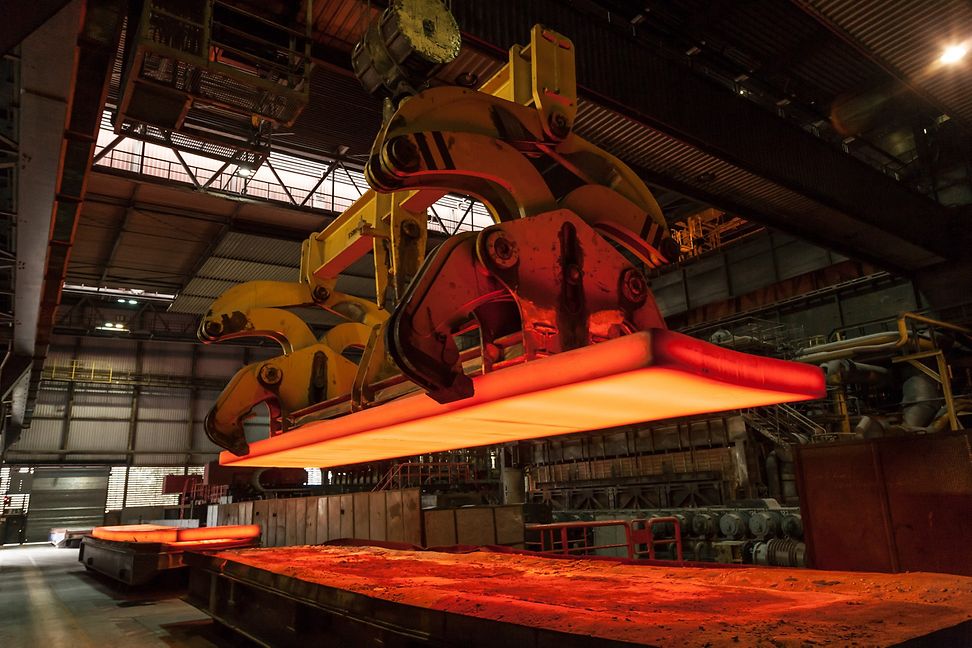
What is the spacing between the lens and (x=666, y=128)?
798 centimetres

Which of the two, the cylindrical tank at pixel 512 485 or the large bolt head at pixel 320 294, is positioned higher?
the large bolt head at pixel 320 294

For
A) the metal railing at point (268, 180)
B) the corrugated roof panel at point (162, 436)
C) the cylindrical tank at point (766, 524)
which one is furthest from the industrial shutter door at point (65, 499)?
the cylindrical tank at point (766, 524)

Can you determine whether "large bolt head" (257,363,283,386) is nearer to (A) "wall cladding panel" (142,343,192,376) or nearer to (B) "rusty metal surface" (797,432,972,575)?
(B) "rusty metal surface" (797,432,972,575)

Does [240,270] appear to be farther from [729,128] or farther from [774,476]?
[774,476]

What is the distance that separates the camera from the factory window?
2558cm

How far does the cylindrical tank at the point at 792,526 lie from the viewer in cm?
1060

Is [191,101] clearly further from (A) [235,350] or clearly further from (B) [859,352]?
(A) [235,350]

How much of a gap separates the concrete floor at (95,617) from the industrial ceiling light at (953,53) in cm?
1035

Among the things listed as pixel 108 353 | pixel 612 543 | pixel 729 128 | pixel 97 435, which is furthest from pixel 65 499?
pixel 729 128

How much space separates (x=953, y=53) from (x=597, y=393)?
8448 millimetres

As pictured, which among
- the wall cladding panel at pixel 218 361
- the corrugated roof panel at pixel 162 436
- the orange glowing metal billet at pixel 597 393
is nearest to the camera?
the orange glowing metal billet at pixel 597 393

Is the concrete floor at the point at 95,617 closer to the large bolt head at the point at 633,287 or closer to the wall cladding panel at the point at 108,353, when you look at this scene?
the large bolt head at the point at 633,287

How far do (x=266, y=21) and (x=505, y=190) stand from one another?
6.31m

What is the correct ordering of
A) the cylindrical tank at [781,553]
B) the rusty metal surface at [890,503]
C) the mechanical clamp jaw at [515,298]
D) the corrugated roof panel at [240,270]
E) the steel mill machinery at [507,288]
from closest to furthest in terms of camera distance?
1. the steel mill machinery at [507,288]
2. the mechanical clamp jaw at [515,298]
3. the rusty metal surface at [890,503]
4. the cylindrical tank at [781,553]
5. the corrugated roof panel at [240,270]
